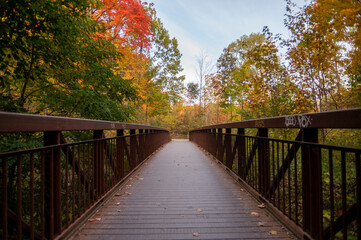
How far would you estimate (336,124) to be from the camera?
1.42m

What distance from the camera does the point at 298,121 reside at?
186 cm

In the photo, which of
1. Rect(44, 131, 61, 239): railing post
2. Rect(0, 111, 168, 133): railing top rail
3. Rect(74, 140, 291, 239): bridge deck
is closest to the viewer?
Rect(0, 111, 168, 133): railing top rail

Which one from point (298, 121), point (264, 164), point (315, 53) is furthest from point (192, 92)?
point (298, 121)

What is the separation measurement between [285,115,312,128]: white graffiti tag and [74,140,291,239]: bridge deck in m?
1.12

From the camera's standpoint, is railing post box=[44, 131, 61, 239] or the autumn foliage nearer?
railing post box=[44, 131, 61, 239]

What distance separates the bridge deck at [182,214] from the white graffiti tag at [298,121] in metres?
1.12

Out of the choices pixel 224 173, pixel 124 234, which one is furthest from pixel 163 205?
pixel 224 173

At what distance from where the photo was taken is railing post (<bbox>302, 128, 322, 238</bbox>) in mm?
1648

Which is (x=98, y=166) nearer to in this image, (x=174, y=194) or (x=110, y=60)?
(x=174, y=194)

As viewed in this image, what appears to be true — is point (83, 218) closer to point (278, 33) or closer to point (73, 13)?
point (73, 13)

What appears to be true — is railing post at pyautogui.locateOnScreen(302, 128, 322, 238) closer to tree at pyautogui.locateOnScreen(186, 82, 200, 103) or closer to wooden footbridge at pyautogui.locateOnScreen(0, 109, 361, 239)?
wooden footbridge at pyautogui.locateOnScreen(0, 109, 361, 239)

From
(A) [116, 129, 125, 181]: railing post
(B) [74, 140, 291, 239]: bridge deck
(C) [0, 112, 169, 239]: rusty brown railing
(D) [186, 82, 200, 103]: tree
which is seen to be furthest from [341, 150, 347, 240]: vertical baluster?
(D) [186, 82, 200, 103]: tree

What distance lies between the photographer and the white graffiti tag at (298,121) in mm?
1740

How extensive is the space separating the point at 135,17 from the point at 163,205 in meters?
7.07
